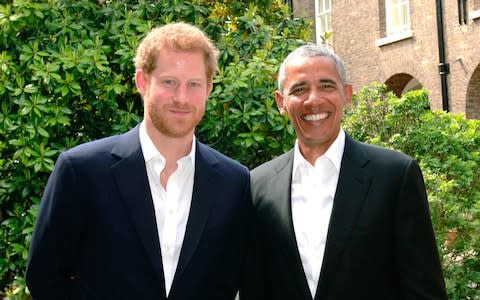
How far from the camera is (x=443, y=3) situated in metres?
17.0

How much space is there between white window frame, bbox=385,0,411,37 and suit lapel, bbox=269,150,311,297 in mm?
16133

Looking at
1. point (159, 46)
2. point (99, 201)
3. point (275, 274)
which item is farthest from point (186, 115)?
point (275, 274)

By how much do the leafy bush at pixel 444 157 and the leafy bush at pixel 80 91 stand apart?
127 centimetres

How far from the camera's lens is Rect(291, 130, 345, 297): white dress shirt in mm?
3260

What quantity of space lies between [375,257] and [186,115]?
1.04 metres

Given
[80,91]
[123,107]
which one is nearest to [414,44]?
[123,107]

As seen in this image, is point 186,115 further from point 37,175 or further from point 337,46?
point 337,46

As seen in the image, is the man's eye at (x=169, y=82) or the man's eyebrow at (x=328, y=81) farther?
the man's eyebrow at (x=328, y=81)

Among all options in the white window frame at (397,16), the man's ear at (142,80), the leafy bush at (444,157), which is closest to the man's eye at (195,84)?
the man's ear at (142,80)

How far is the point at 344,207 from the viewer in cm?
325

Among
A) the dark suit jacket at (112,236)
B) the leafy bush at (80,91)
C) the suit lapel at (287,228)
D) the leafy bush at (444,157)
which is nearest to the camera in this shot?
the dark suit jacket at (112,236)

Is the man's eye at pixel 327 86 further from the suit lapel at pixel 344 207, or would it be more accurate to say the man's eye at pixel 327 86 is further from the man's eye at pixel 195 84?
the man's eye at pixel 195 84

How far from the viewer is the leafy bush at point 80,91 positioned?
16.9 feet

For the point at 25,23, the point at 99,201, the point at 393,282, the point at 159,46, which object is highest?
the point at 25,23
